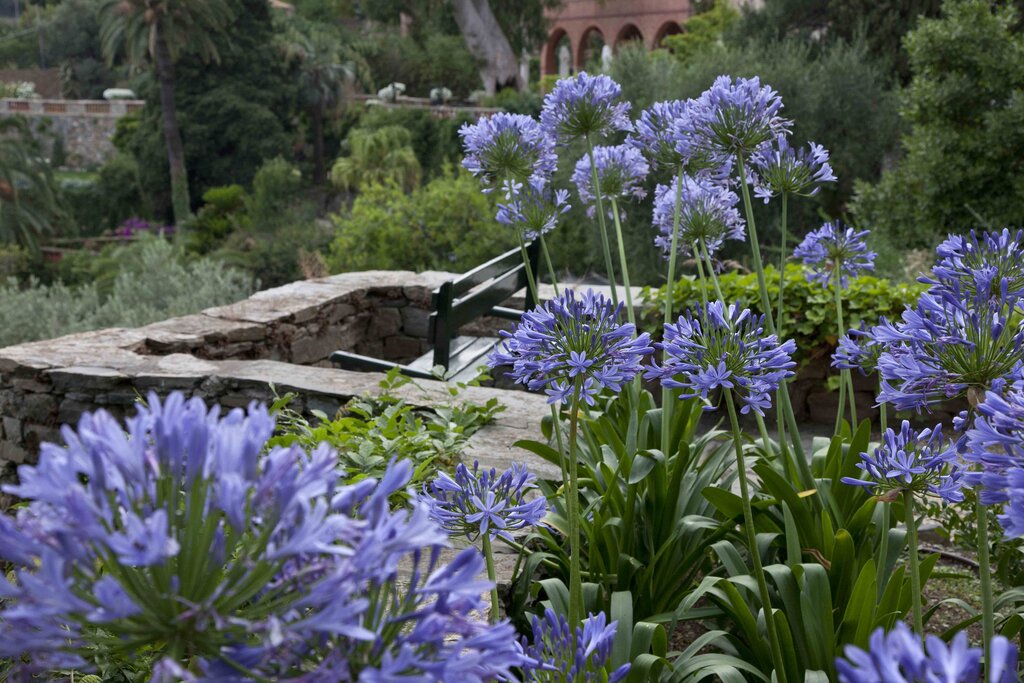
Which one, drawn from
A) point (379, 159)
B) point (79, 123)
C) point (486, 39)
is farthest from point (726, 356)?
point (79, 123)

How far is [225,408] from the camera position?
16.3 ft

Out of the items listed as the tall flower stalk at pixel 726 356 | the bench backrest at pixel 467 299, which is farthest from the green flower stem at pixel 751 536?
the bench backrest at pixel 467 299

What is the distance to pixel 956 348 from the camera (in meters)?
1.43

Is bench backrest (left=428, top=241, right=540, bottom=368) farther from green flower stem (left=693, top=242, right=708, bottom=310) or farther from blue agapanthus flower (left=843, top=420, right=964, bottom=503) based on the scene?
blue agapanthus flower (left=843, top=420, right=964, bottom=503)

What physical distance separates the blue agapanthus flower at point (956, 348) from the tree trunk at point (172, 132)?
93.4 ft

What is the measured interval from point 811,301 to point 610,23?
113 feet

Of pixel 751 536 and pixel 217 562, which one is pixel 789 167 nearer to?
pixel 751 536

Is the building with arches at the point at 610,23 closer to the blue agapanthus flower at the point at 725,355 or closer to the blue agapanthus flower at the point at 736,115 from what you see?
the blue agapanthus flower at the point at 736,115

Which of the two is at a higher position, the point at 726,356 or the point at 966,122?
the point at 966,122

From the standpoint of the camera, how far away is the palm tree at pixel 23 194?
2525 centimetres

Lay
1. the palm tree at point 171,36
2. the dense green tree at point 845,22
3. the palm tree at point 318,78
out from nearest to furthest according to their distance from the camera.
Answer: the dense green tree at point 845,22 → the palm tree at point 171,36 → the palm tree at point 318,78

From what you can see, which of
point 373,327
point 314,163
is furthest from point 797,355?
point 314,163

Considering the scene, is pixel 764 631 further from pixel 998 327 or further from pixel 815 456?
pixel 998 327

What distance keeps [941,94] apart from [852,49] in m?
5.55
